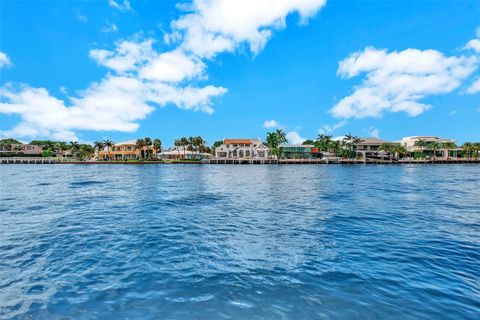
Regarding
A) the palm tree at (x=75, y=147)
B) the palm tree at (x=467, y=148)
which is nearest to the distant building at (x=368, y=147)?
the palm tree at (x=467, y=148)

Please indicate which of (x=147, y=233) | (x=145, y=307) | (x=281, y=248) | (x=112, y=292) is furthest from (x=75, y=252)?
(x=281, y=248)

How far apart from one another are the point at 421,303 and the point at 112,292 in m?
7.47

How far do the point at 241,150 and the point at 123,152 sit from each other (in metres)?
52.3

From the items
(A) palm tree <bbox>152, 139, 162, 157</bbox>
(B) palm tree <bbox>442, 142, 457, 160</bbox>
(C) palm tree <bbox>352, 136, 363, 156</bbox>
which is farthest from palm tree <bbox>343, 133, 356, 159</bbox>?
(A) palm tree <bbox>152, 139, 162, 157</bbox>

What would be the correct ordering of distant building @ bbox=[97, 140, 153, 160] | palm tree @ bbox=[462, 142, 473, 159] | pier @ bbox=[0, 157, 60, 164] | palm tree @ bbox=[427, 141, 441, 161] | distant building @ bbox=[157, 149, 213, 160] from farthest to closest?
distant building @ bbox=[97, 140, 153, 160] < pier @ bbox=[0, 157, 60, 164] < distant building @ bbox=[157, 149, 213, 160] < palm tree @ bbox=[462, 142, 473, 159] < palm tree @ bbox=[427, 141, 441, 161]

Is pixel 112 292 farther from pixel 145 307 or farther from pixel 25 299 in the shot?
pixel 25 299

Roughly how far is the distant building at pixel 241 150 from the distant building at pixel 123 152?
3536cm

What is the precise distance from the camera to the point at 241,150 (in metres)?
112

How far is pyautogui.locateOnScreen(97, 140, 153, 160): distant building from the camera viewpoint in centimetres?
11481

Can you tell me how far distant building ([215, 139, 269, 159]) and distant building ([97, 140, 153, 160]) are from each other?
35.4m

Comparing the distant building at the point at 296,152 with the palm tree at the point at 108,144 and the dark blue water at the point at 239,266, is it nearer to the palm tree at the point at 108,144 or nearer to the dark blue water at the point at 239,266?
the palm tree at the point at 108,144

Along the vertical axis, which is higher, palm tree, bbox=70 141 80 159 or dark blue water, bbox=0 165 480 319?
palm tree, bbox=70 141 80 159

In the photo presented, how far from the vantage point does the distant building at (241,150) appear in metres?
112

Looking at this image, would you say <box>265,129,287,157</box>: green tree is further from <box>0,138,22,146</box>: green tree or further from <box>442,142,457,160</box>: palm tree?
<box>0,138,22,146</box>: green tree
